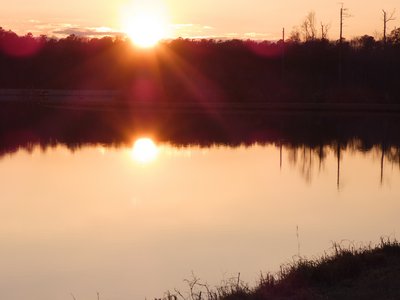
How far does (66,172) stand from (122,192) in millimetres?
3855

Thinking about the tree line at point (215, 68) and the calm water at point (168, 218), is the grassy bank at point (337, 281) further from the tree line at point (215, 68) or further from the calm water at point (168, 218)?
the tree line at point (215, 68)

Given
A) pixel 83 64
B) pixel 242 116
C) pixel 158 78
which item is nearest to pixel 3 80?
pixel 83 64

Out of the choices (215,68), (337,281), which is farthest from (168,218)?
(215,68)

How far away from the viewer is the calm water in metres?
9.99

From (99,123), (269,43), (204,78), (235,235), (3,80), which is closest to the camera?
(235,235)

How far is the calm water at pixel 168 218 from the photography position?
9992 mm

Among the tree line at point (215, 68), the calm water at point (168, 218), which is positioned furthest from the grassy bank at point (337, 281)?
the tree line at point (215, 68)

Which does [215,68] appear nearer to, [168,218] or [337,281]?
[168,218]

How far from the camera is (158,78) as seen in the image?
6600 centimetres

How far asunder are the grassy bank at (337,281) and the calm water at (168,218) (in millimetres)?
1529

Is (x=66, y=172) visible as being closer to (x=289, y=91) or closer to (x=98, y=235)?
(x=98, y=235)

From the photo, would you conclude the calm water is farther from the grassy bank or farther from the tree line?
the tree line

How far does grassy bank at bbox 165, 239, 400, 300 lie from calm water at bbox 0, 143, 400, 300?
60.2 inches

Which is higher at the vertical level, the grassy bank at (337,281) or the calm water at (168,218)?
the grassy bank at (337,281)
